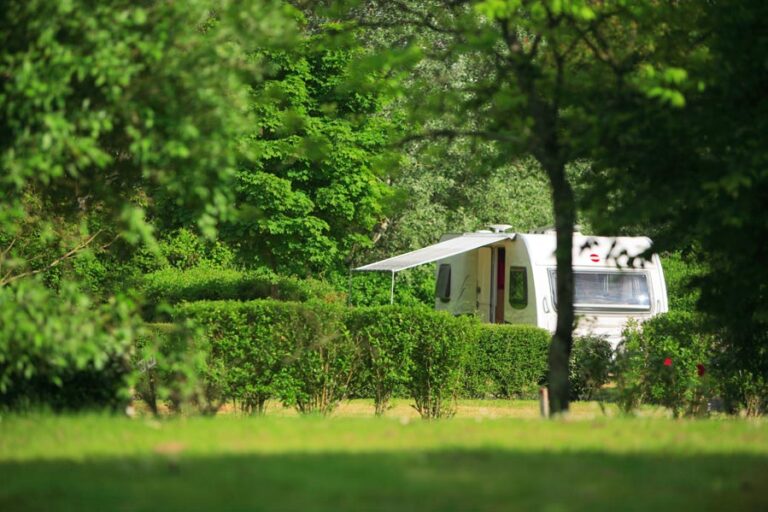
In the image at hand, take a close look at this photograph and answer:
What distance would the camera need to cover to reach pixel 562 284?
9242 millimetres

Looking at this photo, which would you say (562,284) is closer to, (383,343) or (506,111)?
(506,111)

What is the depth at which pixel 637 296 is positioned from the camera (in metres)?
21.3

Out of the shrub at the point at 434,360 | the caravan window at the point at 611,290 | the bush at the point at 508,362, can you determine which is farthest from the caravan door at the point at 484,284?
the shrub at the point at 434,360

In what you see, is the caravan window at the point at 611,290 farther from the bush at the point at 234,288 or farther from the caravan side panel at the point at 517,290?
the bush at the point at 234,288

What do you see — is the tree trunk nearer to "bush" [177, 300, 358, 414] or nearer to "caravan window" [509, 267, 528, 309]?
"bush" [177, 300, 358, 414]

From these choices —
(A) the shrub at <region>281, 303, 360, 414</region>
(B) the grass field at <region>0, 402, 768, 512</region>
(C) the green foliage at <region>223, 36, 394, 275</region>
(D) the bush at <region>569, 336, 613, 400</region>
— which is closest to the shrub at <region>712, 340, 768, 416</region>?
(D) the bush at <region>569, 336, 613, 400</region>

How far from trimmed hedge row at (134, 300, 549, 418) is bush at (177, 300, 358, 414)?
12 mm

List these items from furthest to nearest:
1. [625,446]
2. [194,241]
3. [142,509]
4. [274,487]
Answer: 1. [194,241]
2. [625,446]
3. [274,487]
4. [142,509]

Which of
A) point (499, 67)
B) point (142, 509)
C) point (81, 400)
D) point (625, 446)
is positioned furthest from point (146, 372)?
point (142, 509)

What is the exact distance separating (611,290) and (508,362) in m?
3.14

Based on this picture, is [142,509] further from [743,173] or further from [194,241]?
[194,241]

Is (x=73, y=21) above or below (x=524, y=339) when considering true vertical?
above

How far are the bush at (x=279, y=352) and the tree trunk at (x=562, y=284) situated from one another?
5.22 metres

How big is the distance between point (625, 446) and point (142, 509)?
3058mm
